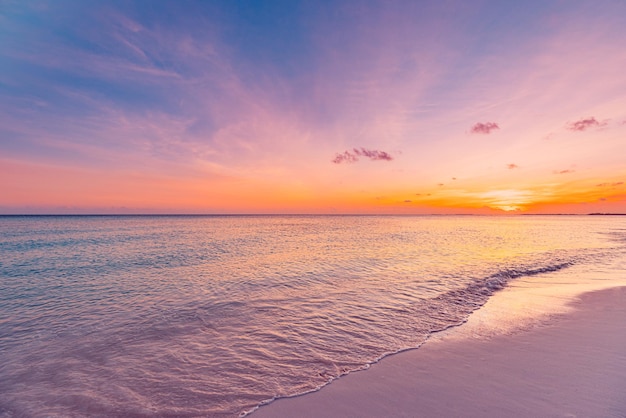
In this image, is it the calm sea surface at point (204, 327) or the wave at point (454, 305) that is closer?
the calm sea surface at point (204, 327)

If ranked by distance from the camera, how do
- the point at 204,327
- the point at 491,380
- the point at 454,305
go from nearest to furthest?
1. the point at 491,380
2. the point at 204,327
3. the point at 454,305

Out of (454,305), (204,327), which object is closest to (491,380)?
(454,305)

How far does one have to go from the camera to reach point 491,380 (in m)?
6.28

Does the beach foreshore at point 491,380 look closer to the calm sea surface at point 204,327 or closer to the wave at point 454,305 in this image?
the wave at point 454,305

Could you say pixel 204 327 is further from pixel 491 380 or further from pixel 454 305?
pixel 454 305

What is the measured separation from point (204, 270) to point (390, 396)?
56.1ft

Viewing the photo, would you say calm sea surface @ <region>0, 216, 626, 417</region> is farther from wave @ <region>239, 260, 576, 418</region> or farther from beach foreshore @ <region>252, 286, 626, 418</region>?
beach foreshore @ <region>252, 286, 626, 418</region>

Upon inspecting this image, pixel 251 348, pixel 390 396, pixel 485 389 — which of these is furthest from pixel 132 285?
pixel 485 389

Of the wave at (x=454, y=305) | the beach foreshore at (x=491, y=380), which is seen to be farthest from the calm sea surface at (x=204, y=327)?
the beach foreshore at (x=491, y=380)

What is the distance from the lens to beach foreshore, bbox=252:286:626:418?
5.33 m

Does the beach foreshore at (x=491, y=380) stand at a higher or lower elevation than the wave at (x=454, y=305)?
higher

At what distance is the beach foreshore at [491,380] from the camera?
533 cm

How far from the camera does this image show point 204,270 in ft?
66.5

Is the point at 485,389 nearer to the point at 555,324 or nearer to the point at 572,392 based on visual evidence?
the point at 572,392
